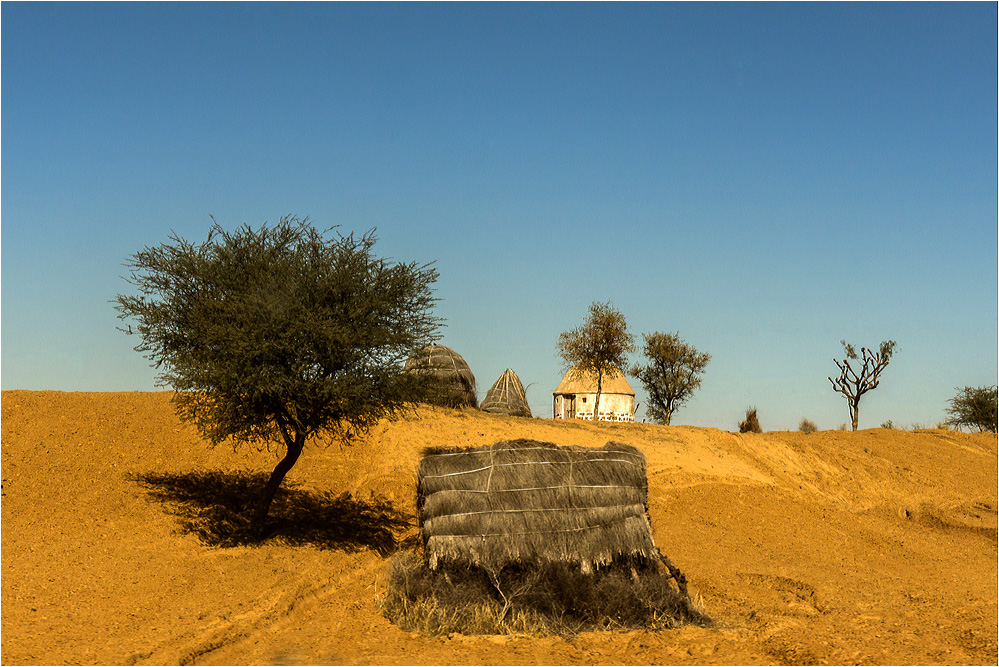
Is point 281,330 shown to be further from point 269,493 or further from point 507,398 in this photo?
point 507,398

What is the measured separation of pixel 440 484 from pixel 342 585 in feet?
8.16

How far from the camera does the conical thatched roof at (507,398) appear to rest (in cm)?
3750

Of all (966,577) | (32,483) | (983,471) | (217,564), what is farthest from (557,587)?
(983,471)

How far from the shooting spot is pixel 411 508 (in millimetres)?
18344

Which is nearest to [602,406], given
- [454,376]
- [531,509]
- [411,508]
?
[454,376]

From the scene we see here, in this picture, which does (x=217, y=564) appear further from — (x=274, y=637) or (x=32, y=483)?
(x=32, y=483)

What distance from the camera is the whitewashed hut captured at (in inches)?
1672

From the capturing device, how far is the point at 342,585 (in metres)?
12.2

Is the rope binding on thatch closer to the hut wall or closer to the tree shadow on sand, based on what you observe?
the tree shadow on sand

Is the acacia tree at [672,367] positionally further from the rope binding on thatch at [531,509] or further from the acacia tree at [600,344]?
the rope binding on thatch at [531,509]

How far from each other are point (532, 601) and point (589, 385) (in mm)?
34286

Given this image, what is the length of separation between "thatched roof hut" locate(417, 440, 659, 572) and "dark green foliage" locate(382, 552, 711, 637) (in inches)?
9.9

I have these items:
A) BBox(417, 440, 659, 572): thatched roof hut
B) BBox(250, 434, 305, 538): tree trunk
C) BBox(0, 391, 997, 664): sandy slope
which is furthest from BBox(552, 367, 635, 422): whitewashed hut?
BBox(417, 440, 659, 572): thatched roof hut

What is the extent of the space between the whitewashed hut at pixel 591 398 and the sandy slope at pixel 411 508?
50.0 feet
